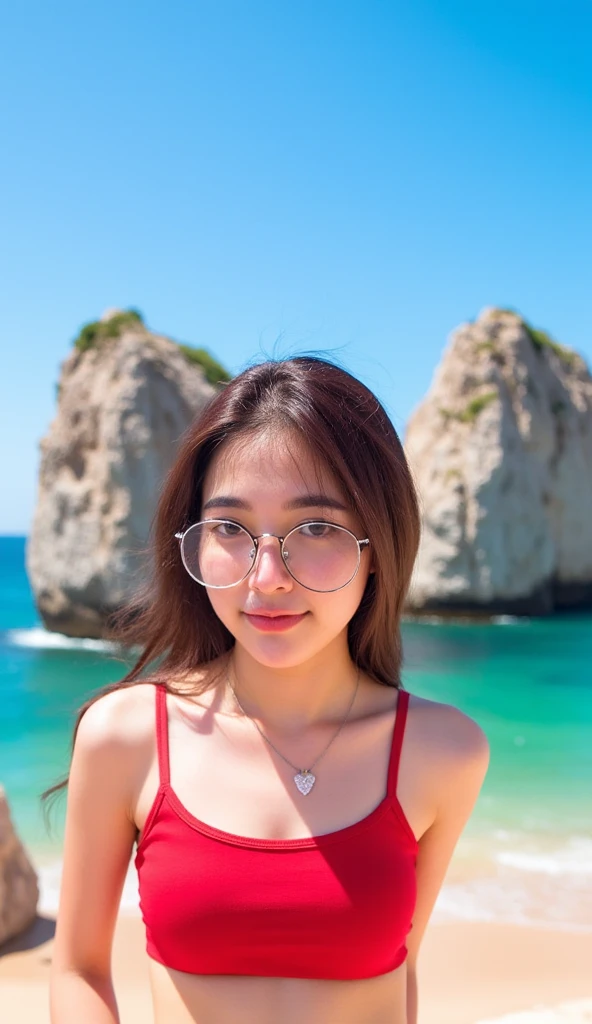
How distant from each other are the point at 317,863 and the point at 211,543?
593 millimetres

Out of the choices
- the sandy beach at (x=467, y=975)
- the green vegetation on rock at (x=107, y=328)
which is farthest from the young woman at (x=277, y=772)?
the green vegetation on rock at (x=107, y=328)

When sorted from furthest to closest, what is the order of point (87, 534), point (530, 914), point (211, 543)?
1. point (87, 534)
2. point (530, 914)
3. point (211, 543)

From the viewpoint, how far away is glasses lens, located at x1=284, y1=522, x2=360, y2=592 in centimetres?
148

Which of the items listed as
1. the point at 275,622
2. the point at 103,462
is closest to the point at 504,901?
the point at 275,622

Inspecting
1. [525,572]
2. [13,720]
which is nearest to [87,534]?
[13,720]

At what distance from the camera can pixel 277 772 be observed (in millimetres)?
1580

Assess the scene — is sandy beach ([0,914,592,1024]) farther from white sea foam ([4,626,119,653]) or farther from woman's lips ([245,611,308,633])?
white sea foam ([4,626,119,653])

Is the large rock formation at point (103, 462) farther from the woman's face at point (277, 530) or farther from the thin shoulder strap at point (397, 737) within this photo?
the woman's face at point (277, 530)

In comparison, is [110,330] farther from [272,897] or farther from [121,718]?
[272,897]

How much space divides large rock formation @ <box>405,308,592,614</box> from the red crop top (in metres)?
20.9

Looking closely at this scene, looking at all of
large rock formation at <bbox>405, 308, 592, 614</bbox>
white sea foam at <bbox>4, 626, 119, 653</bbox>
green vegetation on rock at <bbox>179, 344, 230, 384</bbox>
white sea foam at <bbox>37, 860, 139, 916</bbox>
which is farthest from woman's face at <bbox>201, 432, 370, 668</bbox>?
large rock formation at <bbox>405, 308, 592, 614</bbox>

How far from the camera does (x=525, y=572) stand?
2266 cm

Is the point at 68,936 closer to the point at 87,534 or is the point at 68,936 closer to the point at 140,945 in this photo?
the point at 140,945

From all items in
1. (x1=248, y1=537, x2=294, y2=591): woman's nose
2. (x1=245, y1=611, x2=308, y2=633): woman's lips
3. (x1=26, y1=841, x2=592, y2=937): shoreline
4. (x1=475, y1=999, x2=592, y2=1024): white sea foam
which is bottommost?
(x1=26, y1=841, x2=592, y2=937): shoreline
